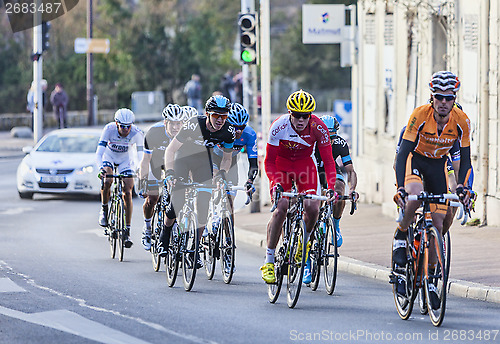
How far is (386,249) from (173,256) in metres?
3.51

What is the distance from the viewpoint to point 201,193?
11.2 metres

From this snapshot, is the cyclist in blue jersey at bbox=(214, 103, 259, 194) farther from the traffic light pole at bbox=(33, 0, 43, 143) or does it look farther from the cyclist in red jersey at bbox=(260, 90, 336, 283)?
the traffic light pole at bbox=(33, 0, 43, 143)

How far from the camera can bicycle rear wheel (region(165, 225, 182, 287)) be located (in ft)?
36.7

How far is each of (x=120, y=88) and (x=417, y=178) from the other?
4179 centimetres

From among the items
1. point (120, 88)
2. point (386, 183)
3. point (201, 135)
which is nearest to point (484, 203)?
point (386, 183)

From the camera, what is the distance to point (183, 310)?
9.77 m

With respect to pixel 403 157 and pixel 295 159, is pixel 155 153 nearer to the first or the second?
pixel 295 159

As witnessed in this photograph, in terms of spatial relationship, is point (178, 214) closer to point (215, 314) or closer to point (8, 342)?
point (215, 314)

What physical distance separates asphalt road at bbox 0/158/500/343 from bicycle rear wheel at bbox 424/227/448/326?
0.13 meters

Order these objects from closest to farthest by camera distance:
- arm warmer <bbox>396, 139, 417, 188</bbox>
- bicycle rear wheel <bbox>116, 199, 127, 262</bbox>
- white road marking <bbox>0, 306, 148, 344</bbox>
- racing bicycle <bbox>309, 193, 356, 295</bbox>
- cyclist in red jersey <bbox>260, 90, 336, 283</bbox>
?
white road marking <bbox>0, 306, 148, 344</bbox> < arm warmer <bbox>396, 139, 417, 188</bbox> < cyclist in red jersey <bbox>260, 90, 336, 283</bbox> < racing bicycle <bbox>309, 193, 356, 295</bbox> < bicycle rear wheel <bbox>116, 199, 127, 262</bbox>

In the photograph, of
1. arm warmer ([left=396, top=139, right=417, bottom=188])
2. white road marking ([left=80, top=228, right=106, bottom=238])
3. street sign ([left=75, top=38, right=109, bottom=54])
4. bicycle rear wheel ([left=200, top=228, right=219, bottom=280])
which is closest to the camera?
arm warmer ([left=396, top=139, right=417, bottom=188])

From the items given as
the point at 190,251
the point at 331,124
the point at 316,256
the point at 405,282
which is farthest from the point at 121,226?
the point at 405,282

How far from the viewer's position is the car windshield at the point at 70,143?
22594 millimetres

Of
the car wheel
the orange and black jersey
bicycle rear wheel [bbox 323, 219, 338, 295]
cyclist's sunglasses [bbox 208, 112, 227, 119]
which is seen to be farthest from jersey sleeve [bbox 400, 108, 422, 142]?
the car wheel
